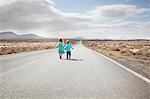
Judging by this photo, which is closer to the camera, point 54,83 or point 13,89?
point 13,89

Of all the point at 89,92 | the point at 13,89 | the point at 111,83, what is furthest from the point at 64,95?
the point at 111,83

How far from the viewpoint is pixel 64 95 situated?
20.3 feet

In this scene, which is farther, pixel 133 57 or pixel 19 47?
pixel 19 47

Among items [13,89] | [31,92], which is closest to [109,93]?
[31,92]

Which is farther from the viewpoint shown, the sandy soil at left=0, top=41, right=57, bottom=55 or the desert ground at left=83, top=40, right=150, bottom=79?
the sandy soil at left=0, top=41, right=57, bottom=55

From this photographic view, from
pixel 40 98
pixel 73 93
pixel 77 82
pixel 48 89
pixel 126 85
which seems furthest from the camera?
pixel 77 82

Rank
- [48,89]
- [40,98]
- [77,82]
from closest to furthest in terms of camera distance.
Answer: [40,98] → [48,89] → [77,82]

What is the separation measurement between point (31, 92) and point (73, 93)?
113 cm

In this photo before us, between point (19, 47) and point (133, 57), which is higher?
point (133, 57)

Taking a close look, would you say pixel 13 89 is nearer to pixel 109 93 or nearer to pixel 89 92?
pixel 89 92

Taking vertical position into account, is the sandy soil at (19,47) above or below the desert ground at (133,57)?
below

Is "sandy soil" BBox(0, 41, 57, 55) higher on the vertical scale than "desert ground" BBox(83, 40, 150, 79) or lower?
lower

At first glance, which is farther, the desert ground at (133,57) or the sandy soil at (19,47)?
the sandy soil at (19,47)

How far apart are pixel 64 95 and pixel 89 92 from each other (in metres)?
0.76
